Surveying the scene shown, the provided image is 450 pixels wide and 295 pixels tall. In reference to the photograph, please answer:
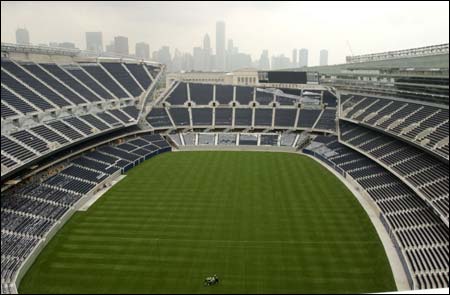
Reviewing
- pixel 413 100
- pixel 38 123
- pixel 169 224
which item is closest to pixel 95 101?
pixel 38 123

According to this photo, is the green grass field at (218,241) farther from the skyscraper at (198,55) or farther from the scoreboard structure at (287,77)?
the scoreboard structure at (287,77)

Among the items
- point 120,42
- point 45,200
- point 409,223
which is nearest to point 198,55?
point 120,42

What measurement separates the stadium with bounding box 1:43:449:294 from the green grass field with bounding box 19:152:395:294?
72mm

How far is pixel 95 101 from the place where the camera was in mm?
30391

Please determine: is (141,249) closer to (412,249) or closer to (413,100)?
(412,249)

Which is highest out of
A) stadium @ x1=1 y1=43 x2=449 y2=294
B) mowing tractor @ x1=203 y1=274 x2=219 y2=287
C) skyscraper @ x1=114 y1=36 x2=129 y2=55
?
skyscraper @ x1=114 y1=36 x2=129 y2=55

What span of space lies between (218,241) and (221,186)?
724 centimetres

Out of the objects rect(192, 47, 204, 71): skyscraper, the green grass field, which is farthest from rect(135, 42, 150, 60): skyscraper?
the green grass field

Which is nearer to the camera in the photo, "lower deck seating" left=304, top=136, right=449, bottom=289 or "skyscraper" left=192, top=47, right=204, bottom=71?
"skyscraper" left=192, top=47, right=204, bottom=71

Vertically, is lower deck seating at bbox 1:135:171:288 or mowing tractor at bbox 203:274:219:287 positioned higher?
lower deck seating at bbox 1:135:171:288

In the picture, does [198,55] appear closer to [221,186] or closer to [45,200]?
[221,186]

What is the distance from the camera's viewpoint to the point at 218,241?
14.9 meters

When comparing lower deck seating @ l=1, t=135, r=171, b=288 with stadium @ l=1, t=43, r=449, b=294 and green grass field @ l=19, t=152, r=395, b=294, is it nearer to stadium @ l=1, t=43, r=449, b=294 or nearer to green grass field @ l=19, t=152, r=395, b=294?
stadium @ l=1, t=43, r=449, b=294

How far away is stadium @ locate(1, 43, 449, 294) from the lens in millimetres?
12484
